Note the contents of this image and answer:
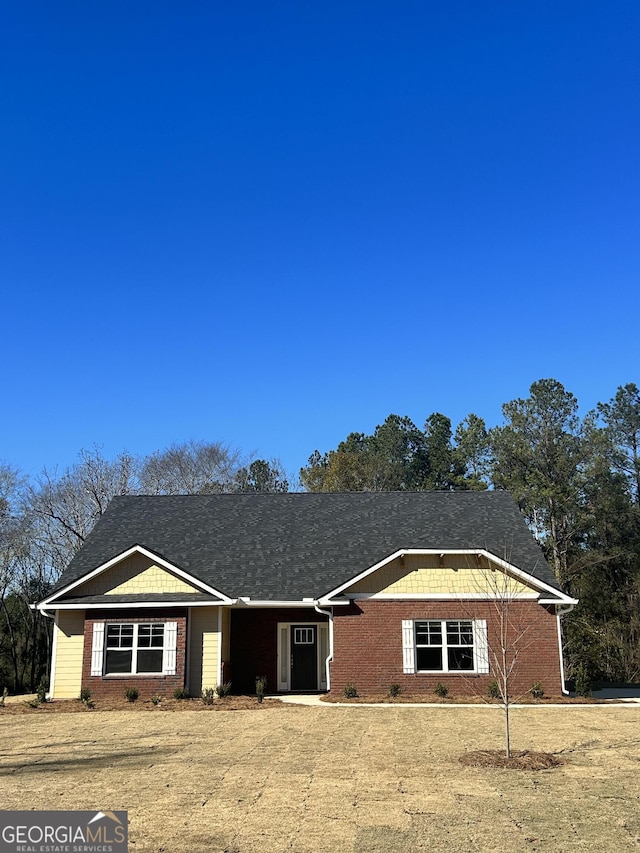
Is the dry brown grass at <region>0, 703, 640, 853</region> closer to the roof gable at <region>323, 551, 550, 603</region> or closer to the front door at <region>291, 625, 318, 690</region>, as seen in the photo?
the roof gable at <region>323, 551, 550, 603</region>

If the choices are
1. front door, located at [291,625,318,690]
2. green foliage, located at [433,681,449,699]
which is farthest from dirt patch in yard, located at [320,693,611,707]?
front door, located at [291,625,318,690]

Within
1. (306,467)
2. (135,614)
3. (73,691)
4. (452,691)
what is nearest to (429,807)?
(452,691)

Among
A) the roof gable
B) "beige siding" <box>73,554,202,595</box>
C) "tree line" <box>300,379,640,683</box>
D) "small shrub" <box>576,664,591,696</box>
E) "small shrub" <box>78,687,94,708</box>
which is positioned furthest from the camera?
"tree line" <box>300,379,640,683</box>

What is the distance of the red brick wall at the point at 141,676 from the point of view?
2159 centimetres

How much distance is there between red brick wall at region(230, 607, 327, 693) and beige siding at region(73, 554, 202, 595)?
2475mm

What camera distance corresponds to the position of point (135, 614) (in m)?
22.2

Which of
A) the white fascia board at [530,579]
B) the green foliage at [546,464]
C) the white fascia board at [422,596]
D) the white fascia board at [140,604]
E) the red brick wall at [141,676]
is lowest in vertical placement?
the red brick wall at [141,676]

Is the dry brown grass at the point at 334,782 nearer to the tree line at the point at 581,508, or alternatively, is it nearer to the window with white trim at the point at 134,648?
the window with white trim at the point at 134,648

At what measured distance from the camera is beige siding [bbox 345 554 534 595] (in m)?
22.5

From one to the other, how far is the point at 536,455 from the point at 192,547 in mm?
22234

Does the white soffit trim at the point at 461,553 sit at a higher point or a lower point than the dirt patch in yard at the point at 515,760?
higher

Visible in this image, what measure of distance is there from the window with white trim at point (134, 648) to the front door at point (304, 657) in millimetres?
4388

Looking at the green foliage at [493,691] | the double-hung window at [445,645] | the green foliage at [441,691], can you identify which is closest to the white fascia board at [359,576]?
the double-hung window at [445,645]

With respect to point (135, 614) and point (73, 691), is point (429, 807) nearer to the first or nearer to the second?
point (135, 614)
